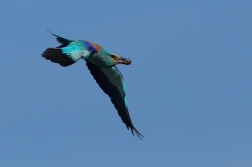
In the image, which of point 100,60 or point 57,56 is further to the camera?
point 100,60

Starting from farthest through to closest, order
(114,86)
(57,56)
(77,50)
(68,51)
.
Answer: (114,86) → (77,50) → (68,51) → (57,56)

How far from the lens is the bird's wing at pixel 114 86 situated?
30.4 meters

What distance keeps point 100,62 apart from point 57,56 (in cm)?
281

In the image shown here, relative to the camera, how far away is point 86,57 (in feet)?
89.5

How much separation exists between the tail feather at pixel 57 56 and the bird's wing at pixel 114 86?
4.23 m

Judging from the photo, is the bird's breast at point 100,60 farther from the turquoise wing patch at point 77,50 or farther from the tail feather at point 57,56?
the tail feather at point 57,56

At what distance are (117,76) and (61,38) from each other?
2973 millimetres

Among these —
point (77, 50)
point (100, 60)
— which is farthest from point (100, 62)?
point (77, 50)

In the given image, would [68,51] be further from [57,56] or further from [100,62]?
[100,62]

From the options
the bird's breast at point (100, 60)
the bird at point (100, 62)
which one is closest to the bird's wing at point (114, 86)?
the bird at point (100, 62)

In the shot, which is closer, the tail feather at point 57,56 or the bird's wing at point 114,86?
the tail feather at point 57,56

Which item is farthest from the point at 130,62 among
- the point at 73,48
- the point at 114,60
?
the point at 73,48

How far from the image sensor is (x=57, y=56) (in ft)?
84.3

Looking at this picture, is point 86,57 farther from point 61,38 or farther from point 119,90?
point 119,90
